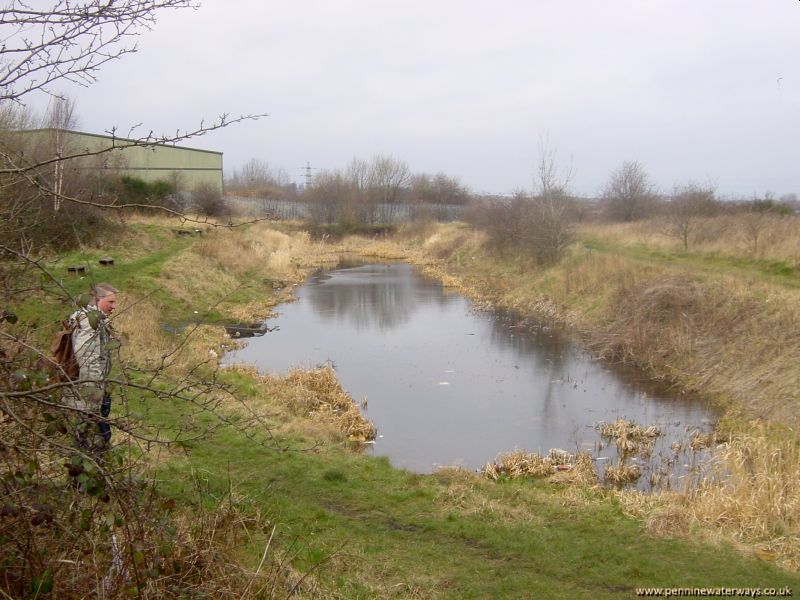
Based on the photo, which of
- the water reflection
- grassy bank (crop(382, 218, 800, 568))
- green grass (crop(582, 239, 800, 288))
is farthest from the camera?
the water reflection

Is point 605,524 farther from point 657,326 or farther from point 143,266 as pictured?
point 143,266

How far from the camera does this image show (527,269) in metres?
28.5

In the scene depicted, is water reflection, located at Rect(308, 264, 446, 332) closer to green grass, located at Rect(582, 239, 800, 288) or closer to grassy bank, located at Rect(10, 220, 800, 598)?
green grass, located at Rect(582, 239, 800, 288)

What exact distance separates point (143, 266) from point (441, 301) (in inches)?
421

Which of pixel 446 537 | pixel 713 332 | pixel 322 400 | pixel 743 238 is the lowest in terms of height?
pixel 322 400

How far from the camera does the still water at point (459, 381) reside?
10.9 meters

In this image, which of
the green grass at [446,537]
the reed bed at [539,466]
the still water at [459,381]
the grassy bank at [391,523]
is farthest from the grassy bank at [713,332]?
the reed bed at [539,466]

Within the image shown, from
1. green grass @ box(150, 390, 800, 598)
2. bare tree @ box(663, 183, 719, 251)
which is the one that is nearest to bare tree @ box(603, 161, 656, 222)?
bare tree @ box(663, 183, 719, 251)

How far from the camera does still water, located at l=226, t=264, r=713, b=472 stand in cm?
1092

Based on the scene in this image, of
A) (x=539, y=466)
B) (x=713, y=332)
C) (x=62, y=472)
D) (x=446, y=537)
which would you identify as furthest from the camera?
(x=713, y=332)

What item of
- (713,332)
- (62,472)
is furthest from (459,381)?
(62,472)

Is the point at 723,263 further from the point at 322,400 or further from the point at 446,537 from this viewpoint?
the point at 446,537

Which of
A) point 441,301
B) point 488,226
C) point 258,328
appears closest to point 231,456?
point 258,328

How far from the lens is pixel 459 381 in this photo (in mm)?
14430
